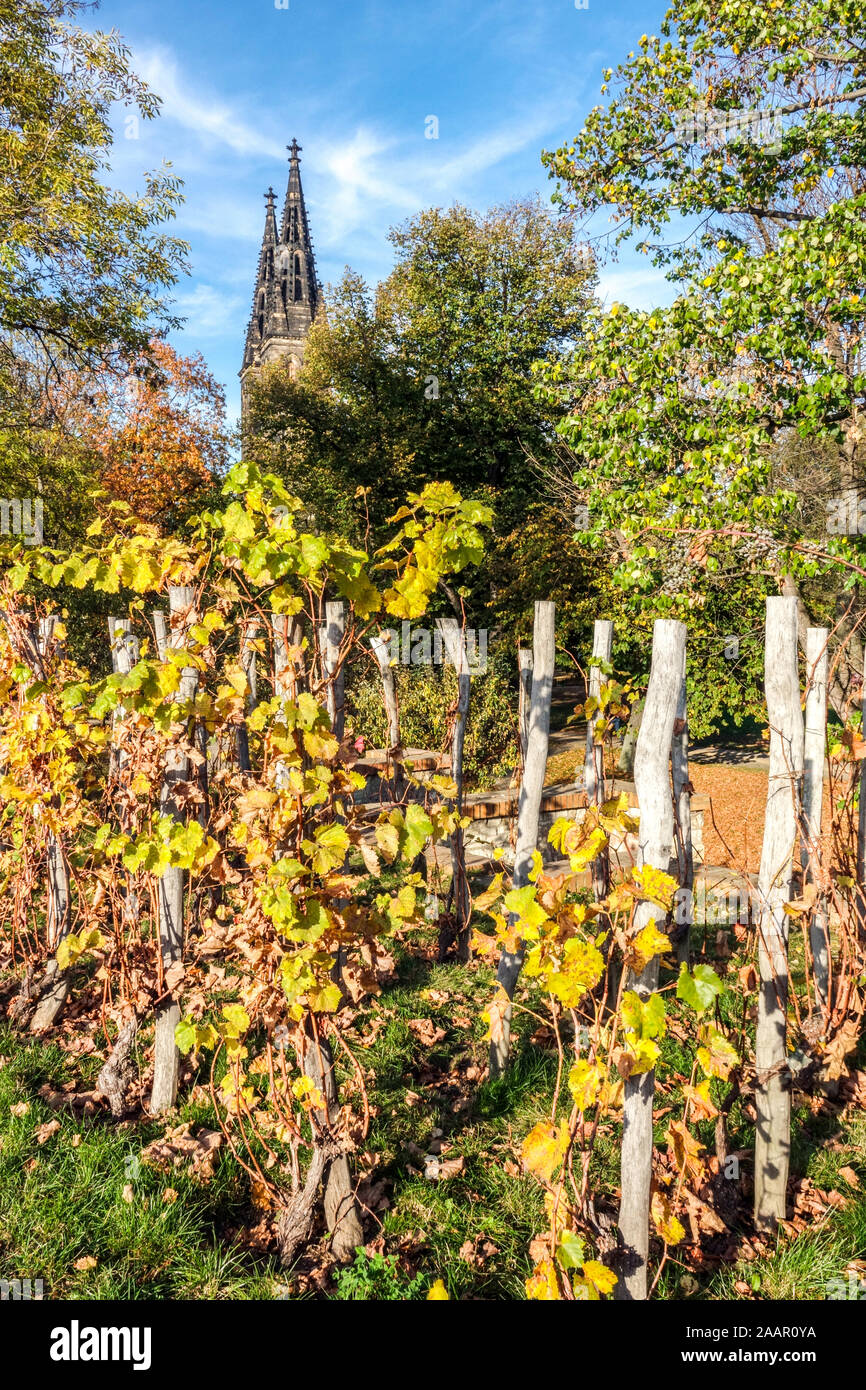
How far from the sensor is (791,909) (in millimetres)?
2773

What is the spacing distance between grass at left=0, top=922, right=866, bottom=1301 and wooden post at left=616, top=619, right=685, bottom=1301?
31 centimetres

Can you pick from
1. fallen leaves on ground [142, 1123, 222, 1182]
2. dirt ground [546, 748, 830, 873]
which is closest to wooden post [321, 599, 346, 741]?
fallen leaves on ground [142, 1123, 222, 1182]

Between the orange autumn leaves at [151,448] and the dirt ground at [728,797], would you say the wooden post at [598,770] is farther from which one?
the orange autumn leaves at [151,448]

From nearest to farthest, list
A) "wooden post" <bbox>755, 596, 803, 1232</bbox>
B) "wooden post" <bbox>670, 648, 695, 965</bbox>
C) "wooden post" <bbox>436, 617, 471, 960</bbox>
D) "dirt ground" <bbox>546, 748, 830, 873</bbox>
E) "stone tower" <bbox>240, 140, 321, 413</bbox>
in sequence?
"wooden post" <bbox>755, 596, 803, 1232</bbox>
"wooden post" <bbox>670, 648, 695, 965</bbox>
"wooden post" <bbox>436, 617, 471, 960</bbox>
"dirt ground" <bbox>546, 748, 830, 873</bbox>
"stone tower" <bbox>240, 140, 321, 413</bbox>

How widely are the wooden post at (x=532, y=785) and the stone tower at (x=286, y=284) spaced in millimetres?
47004

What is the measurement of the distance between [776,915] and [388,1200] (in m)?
1.78

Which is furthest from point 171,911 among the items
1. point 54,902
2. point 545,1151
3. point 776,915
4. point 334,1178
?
point 776,915

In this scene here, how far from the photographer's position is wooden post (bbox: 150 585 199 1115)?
320cm

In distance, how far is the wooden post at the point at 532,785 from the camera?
3599mm

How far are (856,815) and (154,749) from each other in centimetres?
383

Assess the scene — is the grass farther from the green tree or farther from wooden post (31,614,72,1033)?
the green tree

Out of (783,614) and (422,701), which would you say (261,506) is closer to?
(783,614)

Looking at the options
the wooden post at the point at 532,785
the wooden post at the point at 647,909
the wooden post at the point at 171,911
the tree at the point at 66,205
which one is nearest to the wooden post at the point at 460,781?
the wooden post at the point at 532,785
